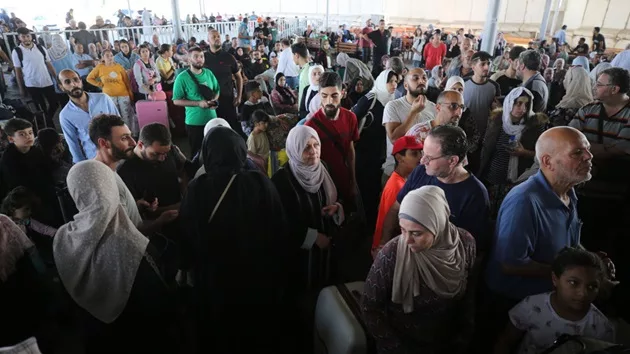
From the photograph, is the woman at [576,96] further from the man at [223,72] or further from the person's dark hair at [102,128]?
the person's dark hair at [102,128]

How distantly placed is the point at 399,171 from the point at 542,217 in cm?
101

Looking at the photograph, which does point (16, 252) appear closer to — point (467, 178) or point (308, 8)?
point (467, 178)

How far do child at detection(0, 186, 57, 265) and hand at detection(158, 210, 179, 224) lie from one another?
39.7 inches

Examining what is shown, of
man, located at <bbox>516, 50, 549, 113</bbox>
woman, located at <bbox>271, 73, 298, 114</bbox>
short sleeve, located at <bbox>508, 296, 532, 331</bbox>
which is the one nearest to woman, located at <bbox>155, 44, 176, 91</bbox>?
woman, located at <bbox>271, 73, 298, 114</bbox>

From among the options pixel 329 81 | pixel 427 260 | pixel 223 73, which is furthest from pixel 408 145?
pixel 223 73

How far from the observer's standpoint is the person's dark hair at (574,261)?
69.4 inches

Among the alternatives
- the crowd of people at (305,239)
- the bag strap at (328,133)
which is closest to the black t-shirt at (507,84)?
the crowd of people at (305,239)

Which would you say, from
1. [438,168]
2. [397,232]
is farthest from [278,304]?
[438,168]

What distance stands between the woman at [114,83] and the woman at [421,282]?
16.3 feet

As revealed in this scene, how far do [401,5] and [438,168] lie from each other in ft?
102

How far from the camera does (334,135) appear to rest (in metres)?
3.27

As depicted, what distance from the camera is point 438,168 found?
2.14 metres

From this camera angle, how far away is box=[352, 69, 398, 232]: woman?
4.26 metres

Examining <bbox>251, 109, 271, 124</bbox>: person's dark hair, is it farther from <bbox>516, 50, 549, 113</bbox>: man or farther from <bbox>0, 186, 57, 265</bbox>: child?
<bbox>516, 50, 549, 113</bbox>: man
